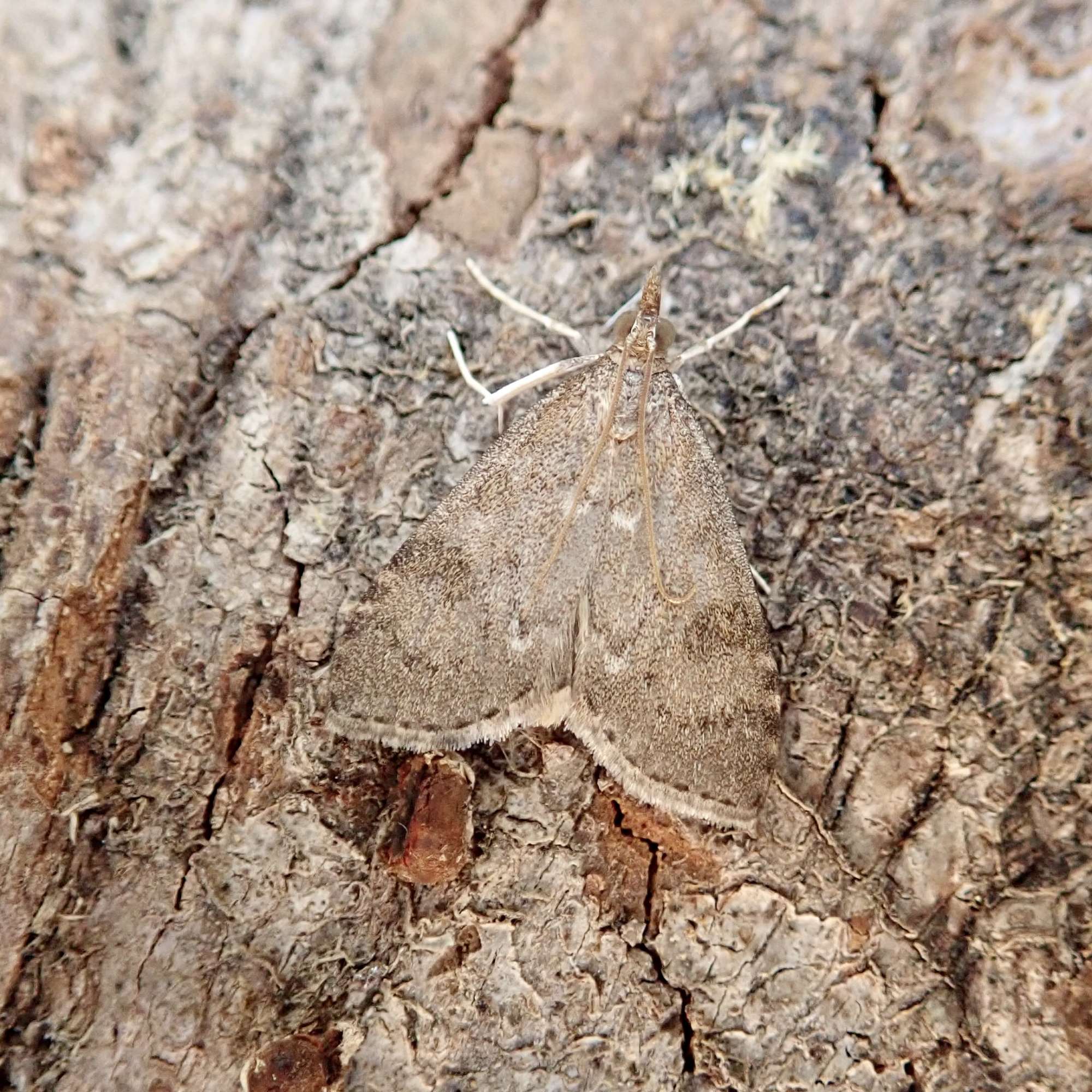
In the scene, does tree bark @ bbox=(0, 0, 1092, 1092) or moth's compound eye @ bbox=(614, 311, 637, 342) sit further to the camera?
moth's compound eye @ bbox=(614, 311, 637, 342)

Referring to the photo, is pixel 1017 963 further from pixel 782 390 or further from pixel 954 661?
pixel 782 390

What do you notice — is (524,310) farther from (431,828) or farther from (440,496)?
(431,828)

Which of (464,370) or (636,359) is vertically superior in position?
(636,359)

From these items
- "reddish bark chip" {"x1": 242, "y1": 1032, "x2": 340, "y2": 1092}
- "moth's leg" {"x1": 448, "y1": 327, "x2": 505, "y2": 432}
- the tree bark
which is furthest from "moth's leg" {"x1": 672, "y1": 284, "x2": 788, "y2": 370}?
"reddish bark chip" {"x1": 242, "y1": 1032, "x2": 340, "y2": 1092}

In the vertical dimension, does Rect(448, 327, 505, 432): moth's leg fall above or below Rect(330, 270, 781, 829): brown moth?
above

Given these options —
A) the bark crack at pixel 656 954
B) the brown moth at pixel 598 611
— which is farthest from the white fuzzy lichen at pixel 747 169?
the bark crack at pixel 656 954

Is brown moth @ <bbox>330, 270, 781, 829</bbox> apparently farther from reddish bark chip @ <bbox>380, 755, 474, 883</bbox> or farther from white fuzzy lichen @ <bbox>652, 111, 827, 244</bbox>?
white fuzzy lichen @ <bbox>652, 111, 827, 244</bbox>

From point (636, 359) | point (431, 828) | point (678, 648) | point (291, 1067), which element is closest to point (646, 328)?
point (636, 359)
